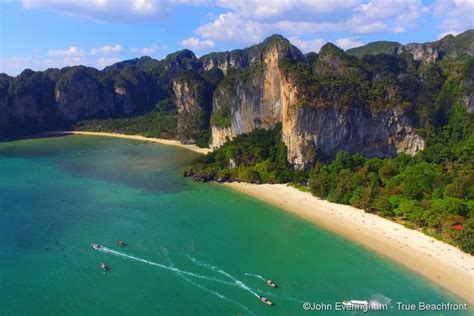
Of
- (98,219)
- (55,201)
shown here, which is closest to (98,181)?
(55,201)

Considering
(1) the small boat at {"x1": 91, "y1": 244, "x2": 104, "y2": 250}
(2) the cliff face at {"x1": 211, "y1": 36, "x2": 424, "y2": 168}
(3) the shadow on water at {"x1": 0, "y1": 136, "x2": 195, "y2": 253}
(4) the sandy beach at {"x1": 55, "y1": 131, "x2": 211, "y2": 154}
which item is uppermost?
(2) the cliff face at {"x1": 211, "y1": 36, "x2": 424, "y2": 168}

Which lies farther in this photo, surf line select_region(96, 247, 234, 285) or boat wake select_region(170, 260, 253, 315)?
surf line select_region(96, 247, 234, 285)

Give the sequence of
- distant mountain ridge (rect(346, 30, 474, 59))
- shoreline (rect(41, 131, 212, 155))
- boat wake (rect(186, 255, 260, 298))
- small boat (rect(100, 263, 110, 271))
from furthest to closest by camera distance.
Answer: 1. distant mountain ridge (rect(346, 30, 474, 59))
2. shoreline (rect(41, 131, 212, 155))
3. small boat (rect(100, 263, 110, 271))
4. boat wake (rect(186, 255, 260, 298))

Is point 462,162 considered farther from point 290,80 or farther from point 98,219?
point 98,219

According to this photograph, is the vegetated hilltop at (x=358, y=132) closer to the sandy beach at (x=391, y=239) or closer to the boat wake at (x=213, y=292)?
the sandy beach at (x=391, y=239)

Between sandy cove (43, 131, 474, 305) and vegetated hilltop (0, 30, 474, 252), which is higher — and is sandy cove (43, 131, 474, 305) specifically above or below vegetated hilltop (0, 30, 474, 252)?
below

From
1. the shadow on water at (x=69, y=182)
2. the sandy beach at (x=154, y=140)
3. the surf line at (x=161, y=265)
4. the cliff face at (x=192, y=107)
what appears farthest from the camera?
the cliff face at (x=192, y=107)

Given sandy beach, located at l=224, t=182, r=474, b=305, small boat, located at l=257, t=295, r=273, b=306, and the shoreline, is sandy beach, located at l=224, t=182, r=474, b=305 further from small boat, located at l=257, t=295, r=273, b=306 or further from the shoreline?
the shoreline

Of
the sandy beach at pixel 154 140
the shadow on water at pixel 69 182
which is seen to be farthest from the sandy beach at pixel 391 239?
the sandy beach at pixel 154 140

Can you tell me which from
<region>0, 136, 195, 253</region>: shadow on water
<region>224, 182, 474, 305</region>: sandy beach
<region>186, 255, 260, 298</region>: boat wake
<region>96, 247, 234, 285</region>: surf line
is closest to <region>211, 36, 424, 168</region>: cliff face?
<region>224, 182, 474, 305</region>: sandy beach

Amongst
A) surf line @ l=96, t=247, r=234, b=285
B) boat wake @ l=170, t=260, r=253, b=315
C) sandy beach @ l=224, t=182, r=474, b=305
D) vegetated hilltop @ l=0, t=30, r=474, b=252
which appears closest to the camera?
boat wake @ l=170, t=260, r=253, b=315
